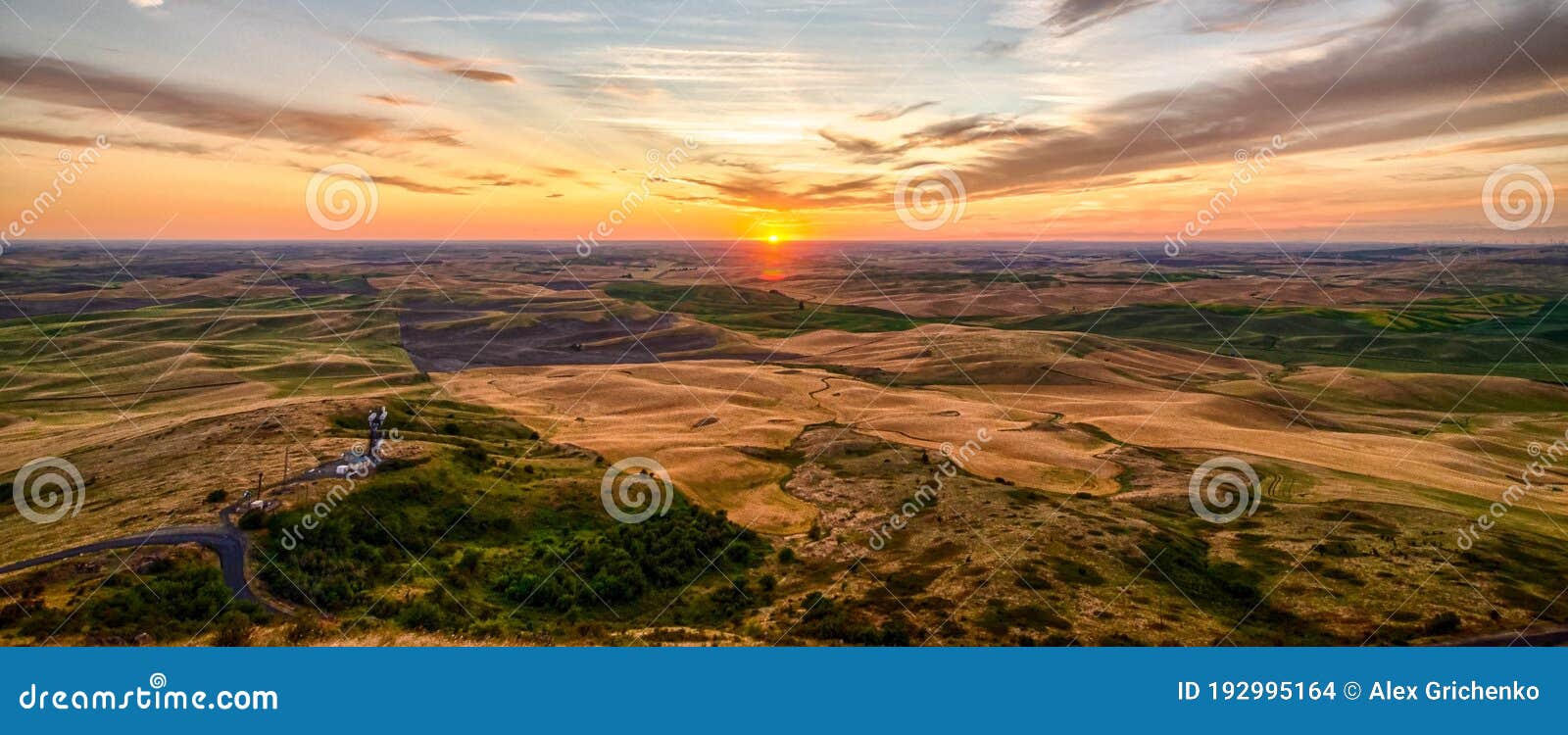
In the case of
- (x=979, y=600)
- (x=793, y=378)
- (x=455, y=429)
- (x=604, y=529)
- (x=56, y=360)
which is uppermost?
(x=793, y=378)

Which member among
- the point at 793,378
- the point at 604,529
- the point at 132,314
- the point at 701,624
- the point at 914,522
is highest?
the point at 132,314

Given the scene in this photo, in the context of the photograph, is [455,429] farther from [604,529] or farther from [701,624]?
[701,624]

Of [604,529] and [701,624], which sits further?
[604,529]

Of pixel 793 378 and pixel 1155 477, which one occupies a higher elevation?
pixel 793 378

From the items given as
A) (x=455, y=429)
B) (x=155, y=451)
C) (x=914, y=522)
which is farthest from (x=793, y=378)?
(x=155, y=451)

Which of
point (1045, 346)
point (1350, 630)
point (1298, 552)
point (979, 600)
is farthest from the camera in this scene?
point (1045, 346)

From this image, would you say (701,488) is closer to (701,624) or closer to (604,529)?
(604,529)

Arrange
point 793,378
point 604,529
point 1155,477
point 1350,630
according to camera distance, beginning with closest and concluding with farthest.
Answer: point 1350,630
point 604,529
point 1155,477
point 793,378

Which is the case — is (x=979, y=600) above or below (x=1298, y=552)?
below

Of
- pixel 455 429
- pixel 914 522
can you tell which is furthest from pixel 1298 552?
pixel 455 429
